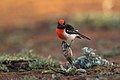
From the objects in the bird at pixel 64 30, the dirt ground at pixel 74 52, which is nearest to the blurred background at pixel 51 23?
the dirt ground at pixel 74 52

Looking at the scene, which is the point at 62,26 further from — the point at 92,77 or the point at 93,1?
the point at 93,1

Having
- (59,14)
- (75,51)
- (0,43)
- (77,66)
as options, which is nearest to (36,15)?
(59,14)

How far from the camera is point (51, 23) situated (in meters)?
20.2

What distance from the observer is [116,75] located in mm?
8898

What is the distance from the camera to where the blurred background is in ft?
52.7

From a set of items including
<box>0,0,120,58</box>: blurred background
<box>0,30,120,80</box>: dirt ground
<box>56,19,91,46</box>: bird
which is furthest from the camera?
<box>0,0,120,58</box>: blurred background

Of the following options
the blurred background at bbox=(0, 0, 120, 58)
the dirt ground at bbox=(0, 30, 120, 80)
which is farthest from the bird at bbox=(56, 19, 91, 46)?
the blurred background at bbox=(0, 0, 120, 58)

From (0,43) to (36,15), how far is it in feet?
14.4

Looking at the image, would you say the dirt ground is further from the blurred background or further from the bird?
the bird

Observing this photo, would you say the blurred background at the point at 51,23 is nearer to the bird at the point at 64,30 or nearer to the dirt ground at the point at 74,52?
the dirt ground at the point at 74,52

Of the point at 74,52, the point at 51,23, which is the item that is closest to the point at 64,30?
the point at 74,52

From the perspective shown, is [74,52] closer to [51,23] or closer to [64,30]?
[64,30]

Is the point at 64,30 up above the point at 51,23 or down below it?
below

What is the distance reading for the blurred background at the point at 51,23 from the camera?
632 inches
